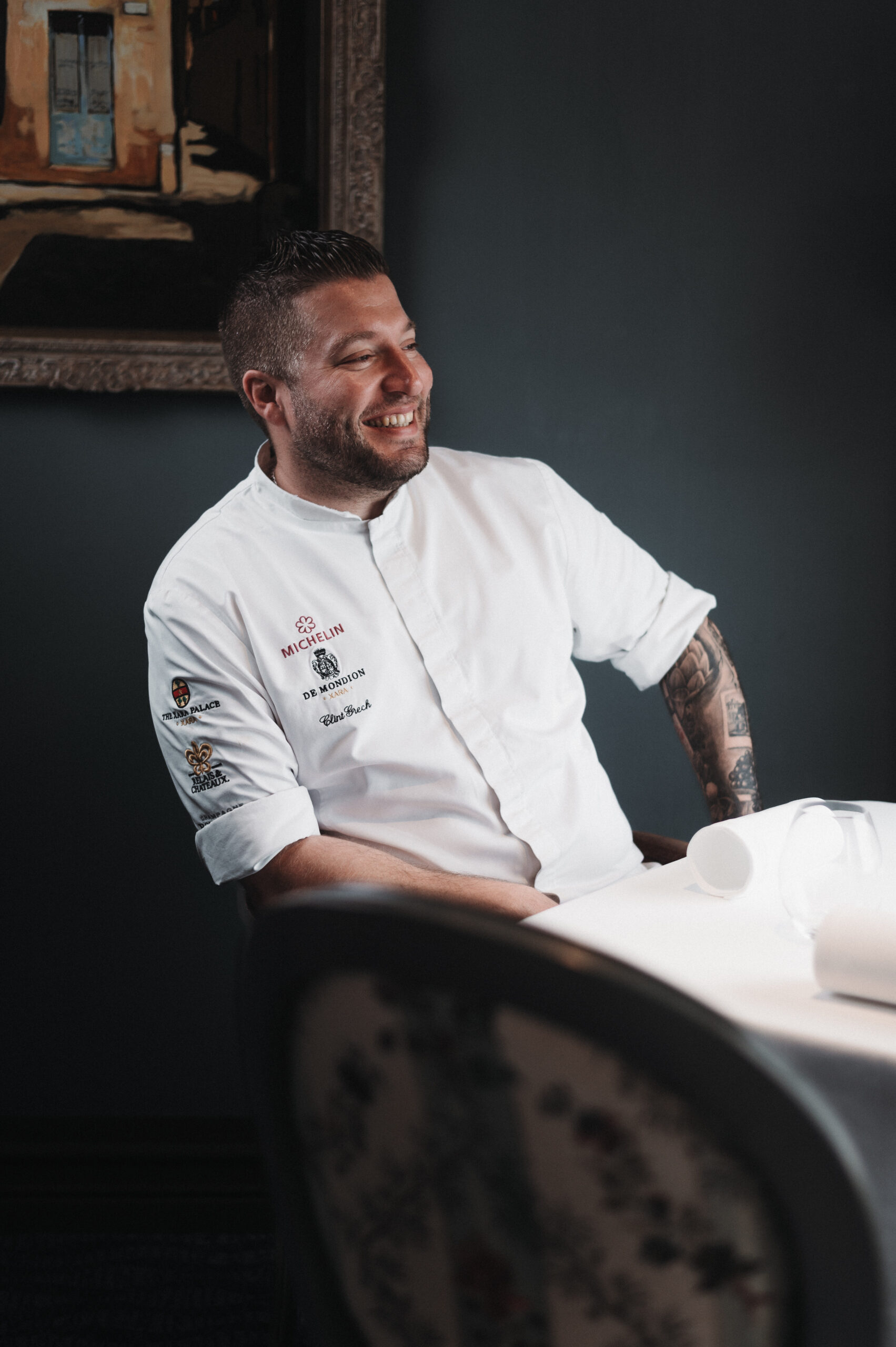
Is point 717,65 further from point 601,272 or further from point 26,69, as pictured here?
point 26,69

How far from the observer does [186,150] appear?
168 cm

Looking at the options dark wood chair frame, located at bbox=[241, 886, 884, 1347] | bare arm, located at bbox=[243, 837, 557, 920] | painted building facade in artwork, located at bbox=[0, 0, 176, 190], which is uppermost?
painted building facade in artwork, located at bbox=[0, 0, 176, 190]

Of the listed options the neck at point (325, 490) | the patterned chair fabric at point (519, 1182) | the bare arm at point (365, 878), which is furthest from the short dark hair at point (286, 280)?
the patterned chair fabric at point (519, 1182)

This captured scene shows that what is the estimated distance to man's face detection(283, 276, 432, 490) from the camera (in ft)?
4.72

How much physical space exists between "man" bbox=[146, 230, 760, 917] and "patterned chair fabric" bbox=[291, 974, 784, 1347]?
0.75 metres

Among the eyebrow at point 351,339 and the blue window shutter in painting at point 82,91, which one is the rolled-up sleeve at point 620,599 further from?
the blue window shutter in painting at point 82,91

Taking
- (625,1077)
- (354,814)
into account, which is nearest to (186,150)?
(354,814)

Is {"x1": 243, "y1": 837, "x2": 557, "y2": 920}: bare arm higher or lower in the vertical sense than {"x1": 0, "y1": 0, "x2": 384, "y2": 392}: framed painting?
lower

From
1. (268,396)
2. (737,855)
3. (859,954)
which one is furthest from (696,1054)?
(268,396)

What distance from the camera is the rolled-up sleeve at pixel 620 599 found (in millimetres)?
1558

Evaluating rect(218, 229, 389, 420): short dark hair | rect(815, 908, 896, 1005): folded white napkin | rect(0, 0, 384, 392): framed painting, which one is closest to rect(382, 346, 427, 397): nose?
rect(218, 229, 389, 420): short dark hair

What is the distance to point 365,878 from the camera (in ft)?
4.03

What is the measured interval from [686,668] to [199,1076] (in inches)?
46.3

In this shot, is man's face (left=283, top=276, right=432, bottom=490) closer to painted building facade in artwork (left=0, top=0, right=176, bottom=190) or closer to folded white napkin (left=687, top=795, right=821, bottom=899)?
painted building facade in artwork (left=0, top=0, right=176, bottom=190)
